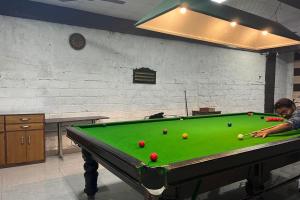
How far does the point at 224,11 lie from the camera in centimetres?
234

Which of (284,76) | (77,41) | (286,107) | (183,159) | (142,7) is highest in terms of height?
(142,7)

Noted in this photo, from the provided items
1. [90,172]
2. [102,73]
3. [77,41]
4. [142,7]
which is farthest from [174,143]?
[77,41]

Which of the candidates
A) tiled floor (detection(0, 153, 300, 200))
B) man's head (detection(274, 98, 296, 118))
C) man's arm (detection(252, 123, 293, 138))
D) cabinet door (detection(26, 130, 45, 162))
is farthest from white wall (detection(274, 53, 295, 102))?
cabinet door (detection(26, 130, 45, 162))

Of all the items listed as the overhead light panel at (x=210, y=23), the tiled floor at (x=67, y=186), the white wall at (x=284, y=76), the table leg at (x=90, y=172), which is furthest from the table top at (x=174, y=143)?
the white wall at (x=284, y=76)

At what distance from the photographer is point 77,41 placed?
4.68 m

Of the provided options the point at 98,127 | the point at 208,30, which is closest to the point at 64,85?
the point at 98,127

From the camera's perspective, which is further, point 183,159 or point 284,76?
point 284,76

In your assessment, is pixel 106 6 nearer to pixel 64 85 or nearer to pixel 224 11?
pixel 64 85

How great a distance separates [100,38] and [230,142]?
382cm

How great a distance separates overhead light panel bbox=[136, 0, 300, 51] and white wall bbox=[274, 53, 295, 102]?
6.05 m

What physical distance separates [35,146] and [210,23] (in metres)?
3.36

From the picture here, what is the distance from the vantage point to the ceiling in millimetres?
4129

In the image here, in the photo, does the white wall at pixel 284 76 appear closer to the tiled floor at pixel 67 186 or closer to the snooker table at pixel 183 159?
the tiled floor at pixel 67 186

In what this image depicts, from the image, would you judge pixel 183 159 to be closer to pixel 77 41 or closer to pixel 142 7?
pixel 142 7
